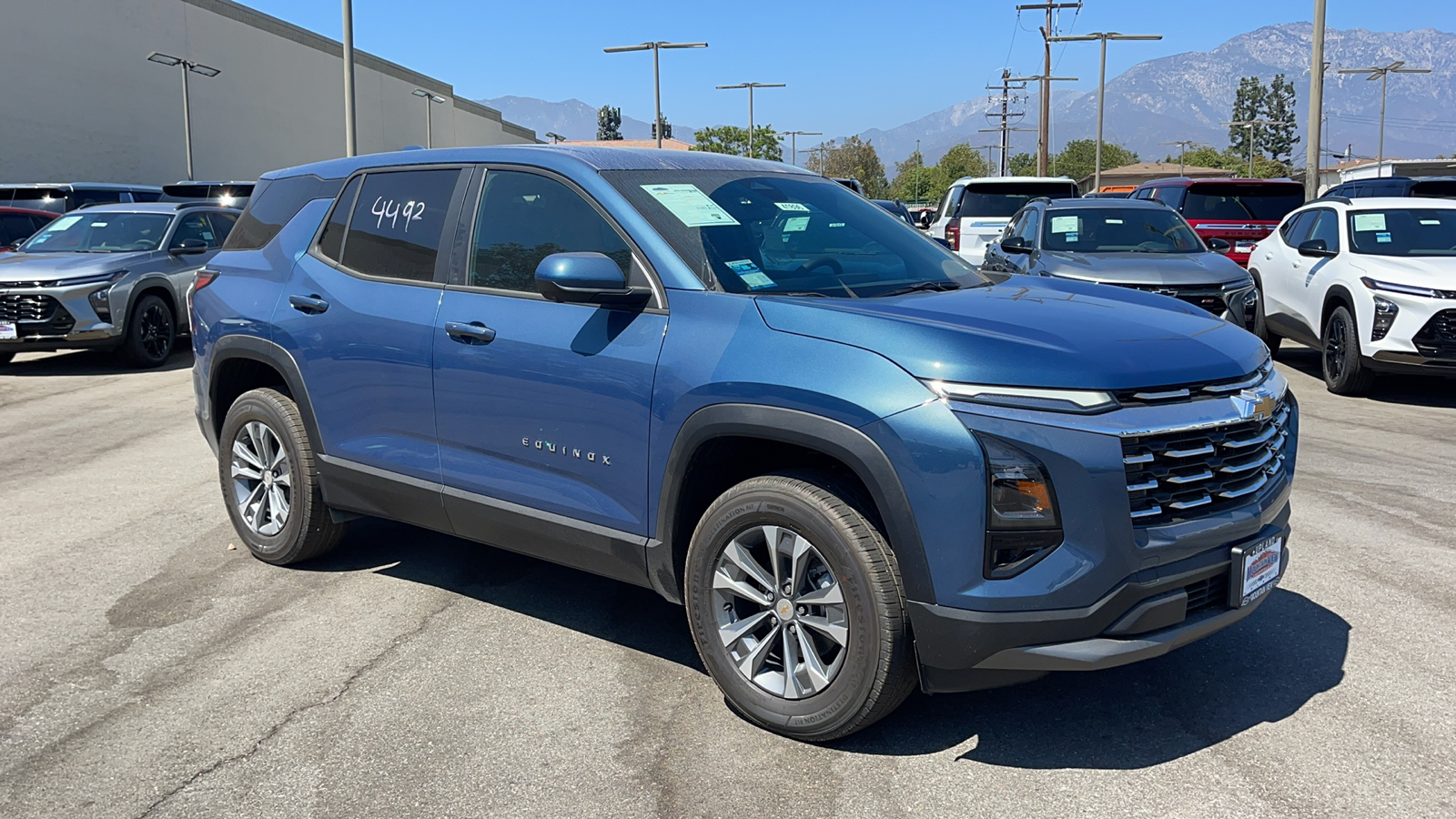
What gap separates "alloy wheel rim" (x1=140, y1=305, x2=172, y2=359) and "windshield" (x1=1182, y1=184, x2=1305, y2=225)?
1282 cm

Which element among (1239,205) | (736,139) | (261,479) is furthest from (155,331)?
(736,139)

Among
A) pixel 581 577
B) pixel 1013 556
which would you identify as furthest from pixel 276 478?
pixel 1013 556

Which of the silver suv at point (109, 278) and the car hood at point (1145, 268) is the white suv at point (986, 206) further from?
the silver suv at point (109, 278)

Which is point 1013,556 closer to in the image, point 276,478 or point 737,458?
point 737,458

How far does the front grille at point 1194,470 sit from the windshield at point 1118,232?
7.85 meters

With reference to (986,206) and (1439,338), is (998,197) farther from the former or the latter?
(1439,338)

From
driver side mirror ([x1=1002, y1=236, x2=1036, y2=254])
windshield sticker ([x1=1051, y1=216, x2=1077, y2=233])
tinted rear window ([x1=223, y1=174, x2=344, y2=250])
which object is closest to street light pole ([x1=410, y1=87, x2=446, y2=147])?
driver side mirror ([x1=1002, y1=236, x2=1036, y2=254])

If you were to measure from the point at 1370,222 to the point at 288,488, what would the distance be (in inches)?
379

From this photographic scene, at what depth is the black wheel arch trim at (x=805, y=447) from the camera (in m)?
3.17

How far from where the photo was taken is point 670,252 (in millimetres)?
3871

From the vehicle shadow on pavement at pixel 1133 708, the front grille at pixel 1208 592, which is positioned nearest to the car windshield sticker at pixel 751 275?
the vehicle shadow on pavement at pixel 1133 708

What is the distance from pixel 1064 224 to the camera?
11453 mm

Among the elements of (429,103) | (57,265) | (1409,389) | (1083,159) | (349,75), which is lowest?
(1409,389)

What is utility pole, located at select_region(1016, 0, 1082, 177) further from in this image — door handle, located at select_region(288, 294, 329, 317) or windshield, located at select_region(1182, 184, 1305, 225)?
door handle, located at select_region(288, 294, 329, 317)
